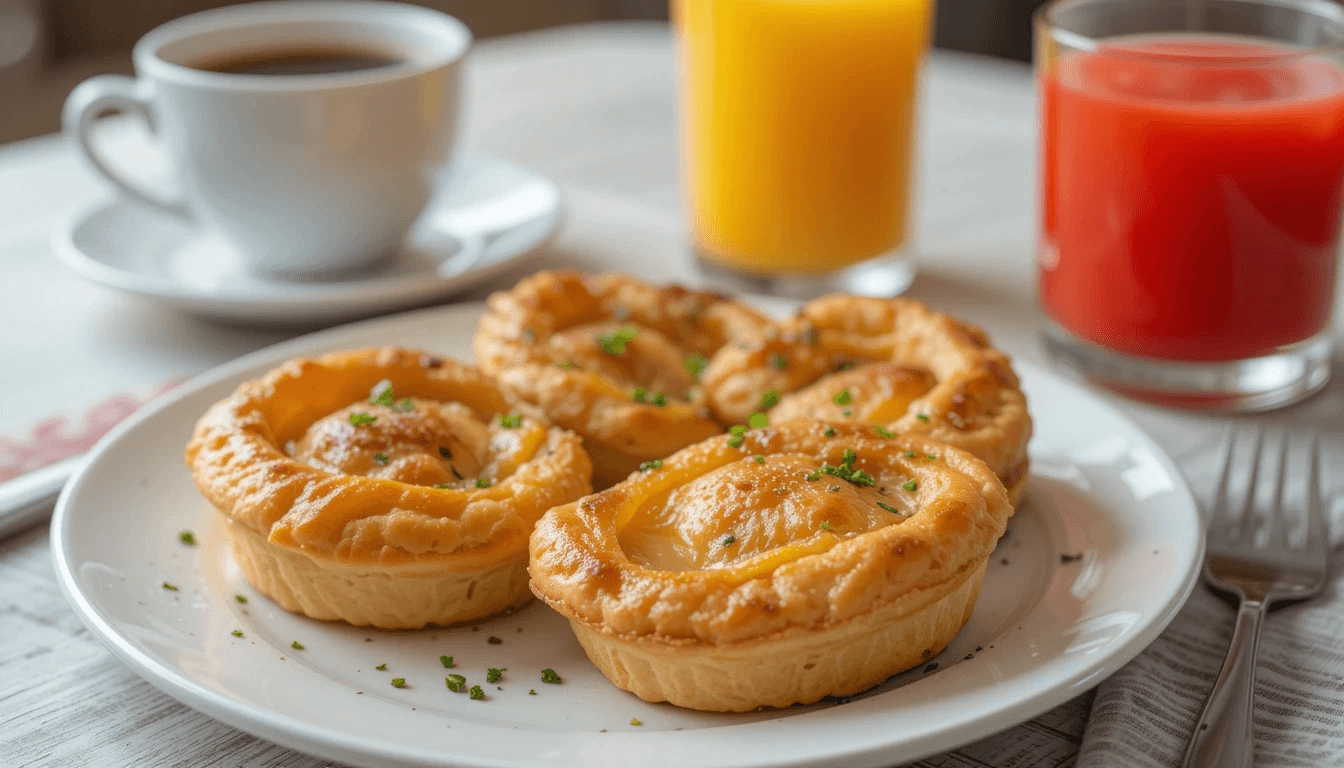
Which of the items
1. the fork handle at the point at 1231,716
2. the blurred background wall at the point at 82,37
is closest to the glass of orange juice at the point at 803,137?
the fork handle at the point at 1231,716

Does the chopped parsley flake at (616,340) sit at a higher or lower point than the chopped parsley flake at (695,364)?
higher

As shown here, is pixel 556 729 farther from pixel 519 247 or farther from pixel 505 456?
pixel 519 247

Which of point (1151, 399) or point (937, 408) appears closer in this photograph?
point (937, 408)

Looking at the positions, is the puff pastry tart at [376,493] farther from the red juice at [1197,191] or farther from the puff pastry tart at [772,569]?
the red juice at [1197,191]

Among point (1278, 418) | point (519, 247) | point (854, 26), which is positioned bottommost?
point (1278, 418)

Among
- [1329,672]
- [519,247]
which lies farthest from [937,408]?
[519,247]

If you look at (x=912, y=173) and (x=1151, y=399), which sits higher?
(x=912, y=173)

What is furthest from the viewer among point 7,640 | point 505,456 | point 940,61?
point 940,61
